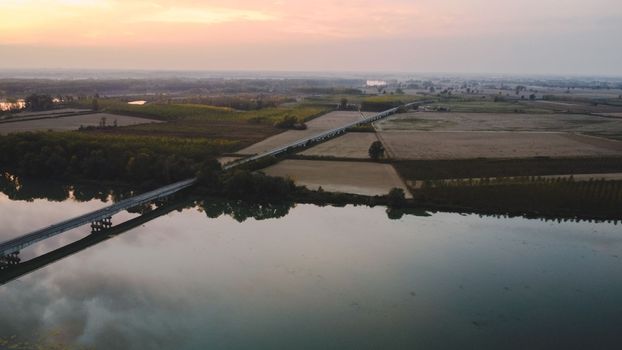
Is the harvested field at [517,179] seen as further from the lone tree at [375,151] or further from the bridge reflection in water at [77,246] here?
the bridge reflection in water at [77,246]

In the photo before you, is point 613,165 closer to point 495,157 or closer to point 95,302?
point 495,157

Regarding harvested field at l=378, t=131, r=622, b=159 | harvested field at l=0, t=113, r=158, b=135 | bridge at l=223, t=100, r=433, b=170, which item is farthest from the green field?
harvested field at l=378, t=131, r=622, b=159

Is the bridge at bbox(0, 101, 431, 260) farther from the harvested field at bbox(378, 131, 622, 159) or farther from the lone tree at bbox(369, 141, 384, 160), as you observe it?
the harvested field at bbox(378, 131, 622, 159)

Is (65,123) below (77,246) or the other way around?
the other way around

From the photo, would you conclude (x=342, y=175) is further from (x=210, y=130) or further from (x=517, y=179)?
(x=210, y=130)

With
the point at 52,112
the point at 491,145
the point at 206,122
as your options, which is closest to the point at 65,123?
the point at 52,112
